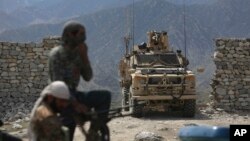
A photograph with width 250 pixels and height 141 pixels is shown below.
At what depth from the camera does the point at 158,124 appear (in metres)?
18.0

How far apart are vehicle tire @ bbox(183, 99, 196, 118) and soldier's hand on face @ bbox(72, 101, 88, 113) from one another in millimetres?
12344

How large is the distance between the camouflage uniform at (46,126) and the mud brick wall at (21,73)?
15921mm

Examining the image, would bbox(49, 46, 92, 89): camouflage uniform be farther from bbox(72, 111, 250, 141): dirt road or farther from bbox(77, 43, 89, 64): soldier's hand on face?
bbox(72, 111, 250, 141): dirt road

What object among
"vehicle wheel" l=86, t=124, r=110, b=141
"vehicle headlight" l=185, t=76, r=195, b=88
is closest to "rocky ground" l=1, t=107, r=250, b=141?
"vehicle headlight" l=185, t=76, r=195, b=88

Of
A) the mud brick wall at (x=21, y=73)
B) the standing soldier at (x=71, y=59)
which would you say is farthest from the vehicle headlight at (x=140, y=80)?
the standing soldier at (x=71, y=59)

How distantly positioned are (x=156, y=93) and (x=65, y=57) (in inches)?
454

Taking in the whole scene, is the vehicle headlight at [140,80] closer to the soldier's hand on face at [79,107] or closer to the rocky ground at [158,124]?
the rocky ground at [158,124]

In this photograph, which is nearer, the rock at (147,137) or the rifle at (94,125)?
the rifle at (94,125)

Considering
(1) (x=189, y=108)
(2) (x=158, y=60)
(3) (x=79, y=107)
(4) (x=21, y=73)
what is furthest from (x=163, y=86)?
(3) (x=79, y=107)

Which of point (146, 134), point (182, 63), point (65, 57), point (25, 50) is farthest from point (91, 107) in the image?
point (25, 50)

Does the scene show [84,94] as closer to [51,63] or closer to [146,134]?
[51,63]

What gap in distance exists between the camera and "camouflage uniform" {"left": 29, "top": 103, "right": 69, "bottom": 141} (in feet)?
24.7

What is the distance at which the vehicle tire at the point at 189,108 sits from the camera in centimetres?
2018

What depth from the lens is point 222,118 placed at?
21172 millimetres
